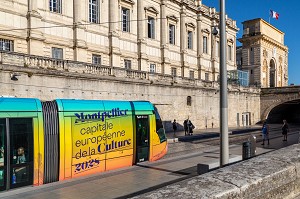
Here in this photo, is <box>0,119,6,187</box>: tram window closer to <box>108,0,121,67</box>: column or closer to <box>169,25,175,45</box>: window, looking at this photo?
<box>108,0,121,67</box>: column

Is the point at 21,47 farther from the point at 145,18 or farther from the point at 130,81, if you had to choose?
the point at 145,18

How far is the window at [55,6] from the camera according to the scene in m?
26.8

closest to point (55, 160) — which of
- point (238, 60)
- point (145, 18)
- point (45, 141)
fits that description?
point (45, 141)

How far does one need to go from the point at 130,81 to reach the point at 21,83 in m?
10.3

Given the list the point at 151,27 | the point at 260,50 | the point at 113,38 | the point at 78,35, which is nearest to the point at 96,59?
the point at 113,38

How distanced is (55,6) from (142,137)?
62.9 ft

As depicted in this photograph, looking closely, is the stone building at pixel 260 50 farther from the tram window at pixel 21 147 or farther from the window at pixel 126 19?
the tram window at pixel 21 147

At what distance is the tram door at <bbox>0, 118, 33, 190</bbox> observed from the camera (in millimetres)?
9211

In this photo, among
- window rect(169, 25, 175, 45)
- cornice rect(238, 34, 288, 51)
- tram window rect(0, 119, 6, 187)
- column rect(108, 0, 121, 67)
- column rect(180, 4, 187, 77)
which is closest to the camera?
tram window rect(0, 119, 6, 187)

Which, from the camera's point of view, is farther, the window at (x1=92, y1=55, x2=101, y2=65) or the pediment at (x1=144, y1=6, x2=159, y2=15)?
the pediment at (x1=144, y1=6, x2=159, y2=15)

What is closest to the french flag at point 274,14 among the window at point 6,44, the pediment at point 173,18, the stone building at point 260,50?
the stone building at point 260,50

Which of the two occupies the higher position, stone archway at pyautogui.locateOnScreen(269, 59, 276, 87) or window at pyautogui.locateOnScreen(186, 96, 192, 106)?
stone archway at pyautogui.locateOnScreen(269, 59, 276, 87)

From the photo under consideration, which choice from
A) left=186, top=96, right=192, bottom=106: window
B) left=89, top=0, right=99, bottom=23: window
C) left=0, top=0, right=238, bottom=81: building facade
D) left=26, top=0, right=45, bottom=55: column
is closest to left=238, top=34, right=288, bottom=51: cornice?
left=0, top=0, right=238, bottom=81: building facade

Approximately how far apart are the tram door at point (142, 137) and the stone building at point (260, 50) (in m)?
46.3
